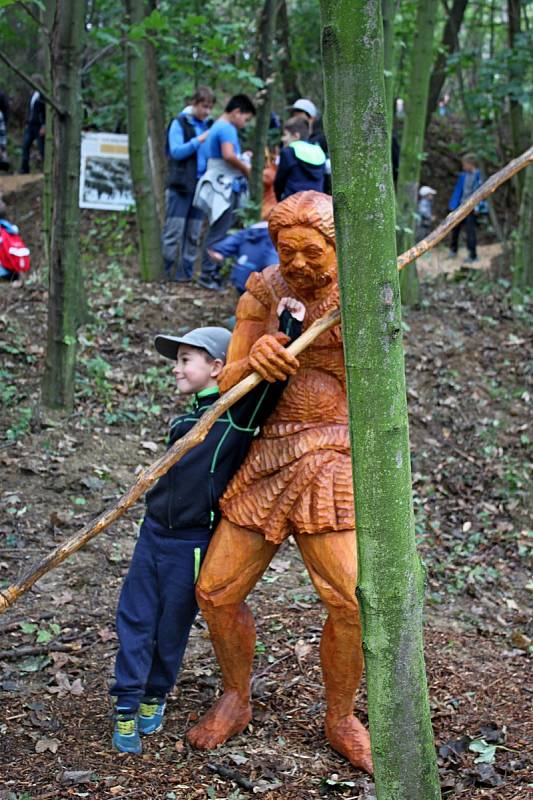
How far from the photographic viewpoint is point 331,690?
12.7 ft

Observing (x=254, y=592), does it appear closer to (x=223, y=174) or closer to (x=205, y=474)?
(x=205, y=474)

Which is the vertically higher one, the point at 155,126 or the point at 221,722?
the point at 155,126

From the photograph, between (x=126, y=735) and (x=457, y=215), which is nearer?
(x=457, y=215)

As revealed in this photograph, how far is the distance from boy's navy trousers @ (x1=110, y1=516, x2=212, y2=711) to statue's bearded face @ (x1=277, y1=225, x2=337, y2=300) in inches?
43.2

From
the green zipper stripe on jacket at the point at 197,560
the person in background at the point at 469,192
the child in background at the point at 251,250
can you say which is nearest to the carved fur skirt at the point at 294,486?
the green zipper stripe on jacket at the point at 197,560

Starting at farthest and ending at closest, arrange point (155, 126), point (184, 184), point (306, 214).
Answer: point (155, 126), point (184, 184), point (306, 214)

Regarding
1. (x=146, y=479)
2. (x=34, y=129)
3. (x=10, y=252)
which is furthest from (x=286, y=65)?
(x=146, y=479)

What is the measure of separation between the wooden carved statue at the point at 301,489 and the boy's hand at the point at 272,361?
0.04 metres

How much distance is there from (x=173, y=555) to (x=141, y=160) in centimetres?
672

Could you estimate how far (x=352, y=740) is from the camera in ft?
12.7

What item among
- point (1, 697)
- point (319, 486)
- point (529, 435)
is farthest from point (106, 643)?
point (529, 435)

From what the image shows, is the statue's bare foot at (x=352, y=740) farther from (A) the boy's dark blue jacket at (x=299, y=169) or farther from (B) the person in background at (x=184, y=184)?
(B) the person in background at (x=184, y=184)

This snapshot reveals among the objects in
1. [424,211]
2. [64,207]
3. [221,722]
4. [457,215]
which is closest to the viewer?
[457,215]

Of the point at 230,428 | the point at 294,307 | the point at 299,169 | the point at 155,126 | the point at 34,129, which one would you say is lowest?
the point at 230,428
